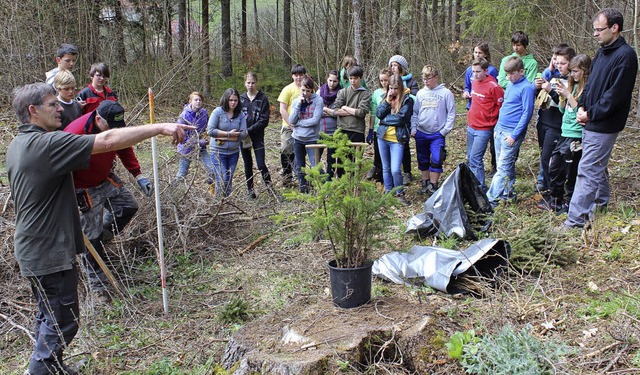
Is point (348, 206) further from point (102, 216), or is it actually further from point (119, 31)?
point (119, 31)

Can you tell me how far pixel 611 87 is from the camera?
515 cm

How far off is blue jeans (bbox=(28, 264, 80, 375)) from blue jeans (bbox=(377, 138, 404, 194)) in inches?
181

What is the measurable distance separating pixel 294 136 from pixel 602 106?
4.14 meters

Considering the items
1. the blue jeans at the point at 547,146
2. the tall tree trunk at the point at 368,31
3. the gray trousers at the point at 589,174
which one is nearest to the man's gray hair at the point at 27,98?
the gray trousers at the point at 589,174

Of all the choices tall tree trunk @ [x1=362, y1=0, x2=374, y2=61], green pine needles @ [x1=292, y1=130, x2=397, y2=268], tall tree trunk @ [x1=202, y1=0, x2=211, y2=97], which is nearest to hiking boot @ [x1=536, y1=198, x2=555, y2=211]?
green pine needles @ [x1=292, y1=130, x2=397, y2=268]

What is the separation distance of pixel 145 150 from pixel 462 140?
21.8 feet

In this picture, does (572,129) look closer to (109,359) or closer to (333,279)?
(333,279)

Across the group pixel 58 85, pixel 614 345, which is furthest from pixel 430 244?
pixel 58 85

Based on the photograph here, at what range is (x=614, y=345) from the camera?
3.36m

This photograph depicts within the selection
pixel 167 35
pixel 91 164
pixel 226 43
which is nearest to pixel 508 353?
pixel 91 164

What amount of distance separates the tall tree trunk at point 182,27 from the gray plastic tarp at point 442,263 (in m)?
12.7

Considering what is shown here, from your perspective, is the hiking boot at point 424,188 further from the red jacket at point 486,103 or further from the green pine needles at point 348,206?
the green pine needles at point 348,206

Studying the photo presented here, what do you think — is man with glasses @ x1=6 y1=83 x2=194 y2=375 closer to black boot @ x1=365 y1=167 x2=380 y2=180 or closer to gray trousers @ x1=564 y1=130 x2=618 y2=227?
gray trousers @ x1=564 y1=130 x2=618 y2=227

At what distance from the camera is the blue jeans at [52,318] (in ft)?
11.8
